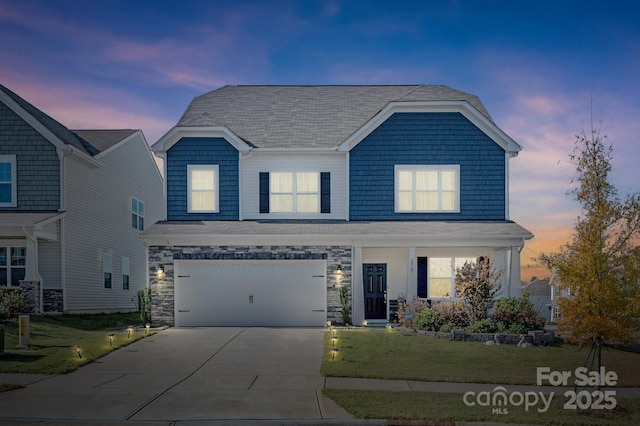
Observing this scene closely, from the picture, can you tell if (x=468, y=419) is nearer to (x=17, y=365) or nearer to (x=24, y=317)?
(x=17, y=365)

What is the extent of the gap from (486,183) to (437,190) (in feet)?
6.21

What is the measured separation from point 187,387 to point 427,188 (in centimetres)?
1436

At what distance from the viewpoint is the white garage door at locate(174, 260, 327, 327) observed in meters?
22.8

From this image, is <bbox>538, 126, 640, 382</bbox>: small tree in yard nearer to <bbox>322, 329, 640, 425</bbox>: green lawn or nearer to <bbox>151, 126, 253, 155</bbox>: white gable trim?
<bbox>322, 329, 640, 425</bbox>: green lawn

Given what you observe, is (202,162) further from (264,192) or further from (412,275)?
(412,275)

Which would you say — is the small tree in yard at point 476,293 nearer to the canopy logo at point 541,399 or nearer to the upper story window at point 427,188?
the upper story window at point 427,188

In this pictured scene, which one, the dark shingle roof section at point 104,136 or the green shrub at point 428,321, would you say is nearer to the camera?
the green shrub at point 428,321

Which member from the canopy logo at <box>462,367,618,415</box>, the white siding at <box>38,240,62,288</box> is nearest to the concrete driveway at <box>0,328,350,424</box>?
the canopy logo at <box>462,367,618,415</box>

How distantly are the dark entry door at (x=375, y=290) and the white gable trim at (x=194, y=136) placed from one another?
6.62m

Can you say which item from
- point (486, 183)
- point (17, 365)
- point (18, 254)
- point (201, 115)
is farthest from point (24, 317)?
point (486, 183)

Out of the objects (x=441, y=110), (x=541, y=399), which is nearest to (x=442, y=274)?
(x=441, y=110)

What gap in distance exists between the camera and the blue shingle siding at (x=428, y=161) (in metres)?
24.1

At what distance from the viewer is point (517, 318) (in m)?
19.6

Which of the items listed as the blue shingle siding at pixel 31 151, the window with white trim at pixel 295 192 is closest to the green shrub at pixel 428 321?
the window with white trim at pixel 295 192
